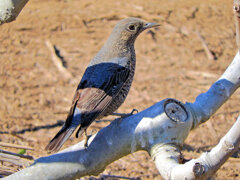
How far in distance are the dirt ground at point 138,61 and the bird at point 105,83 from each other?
1.10 meters

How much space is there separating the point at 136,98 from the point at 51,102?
1.35 metres

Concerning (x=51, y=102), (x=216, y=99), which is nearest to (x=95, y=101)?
(x=216, y=99)

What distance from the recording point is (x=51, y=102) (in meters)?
6.45

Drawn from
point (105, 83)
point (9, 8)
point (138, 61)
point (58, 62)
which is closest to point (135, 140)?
point (105, 83)

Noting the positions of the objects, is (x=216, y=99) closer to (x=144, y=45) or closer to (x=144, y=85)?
(x=144, y=85)

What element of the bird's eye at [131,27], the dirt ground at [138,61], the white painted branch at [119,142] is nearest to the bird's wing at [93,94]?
the white painted branch at [119,142]

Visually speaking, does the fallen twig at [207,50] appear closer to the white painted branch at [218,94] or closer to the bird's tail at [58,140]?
the white painted branch at [218,94]

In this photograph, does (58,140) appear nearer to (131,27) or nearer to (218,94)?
(218,94)

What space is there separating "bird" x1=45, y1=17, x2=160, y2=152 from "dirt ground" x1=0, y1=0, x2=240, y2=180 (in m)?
1.10

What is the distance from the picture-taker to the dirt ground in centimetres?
554

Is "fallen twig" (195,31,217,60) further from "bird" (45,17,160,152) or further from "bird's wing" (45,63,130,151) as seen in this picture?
"bird's wing" (45,63,130,151)

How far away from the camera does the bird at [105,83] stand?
3680mm

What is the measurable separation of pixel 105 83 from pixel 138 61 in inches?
132

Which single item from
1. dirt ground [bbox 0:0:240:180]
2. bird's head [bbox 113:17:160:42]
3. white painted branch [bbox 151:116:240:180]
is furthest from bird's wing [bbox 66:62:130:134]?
white painted branch [bbox 151:116:240:180]
